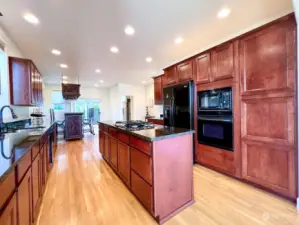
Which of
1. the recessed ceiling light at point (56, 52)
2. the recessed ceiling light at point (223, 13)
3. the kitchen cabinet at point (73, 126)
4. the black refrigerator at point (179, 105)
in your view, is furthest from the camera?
the kitchen cabinet at point (73, 126)

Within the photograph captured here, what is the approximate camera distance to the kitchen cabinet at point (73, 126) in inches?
236

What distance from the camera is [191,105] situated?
3.16m

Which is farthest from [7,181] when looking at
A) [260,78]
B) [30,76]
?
[30,76]

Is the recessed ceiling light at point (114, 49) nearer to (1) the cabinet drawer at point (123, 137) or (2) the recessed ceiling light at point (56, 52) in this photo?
(2) the recessed ceiling light at point (56, 52)

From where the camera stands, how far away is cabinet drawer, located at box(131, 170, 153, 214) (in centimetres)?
164

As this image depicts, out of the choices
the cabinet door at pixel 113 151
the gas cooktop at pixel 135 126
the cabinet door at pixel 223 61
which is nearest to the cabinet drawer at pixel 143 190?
the gas cooktop at pixel 135 126

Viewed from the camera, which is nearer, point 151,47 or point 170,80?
point 151,47

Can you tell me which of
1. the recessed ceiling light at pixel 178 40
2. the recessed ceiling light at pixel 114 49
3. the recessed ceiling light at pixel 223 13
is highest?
the recessed ceiling light at pixel 114 49

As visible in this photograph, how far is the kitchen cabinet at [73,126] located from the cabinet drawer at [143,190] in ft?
16.1

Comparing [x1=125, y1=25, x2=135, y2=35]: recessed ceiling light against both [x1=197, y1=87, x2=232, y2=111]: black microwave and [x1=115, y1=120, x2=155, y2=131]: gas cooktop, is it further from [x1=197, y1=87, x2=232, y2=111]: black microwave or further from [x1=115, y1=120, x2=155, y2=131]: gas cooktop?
[x1=197, y1=87, x2=232, y2=111]: black microwave

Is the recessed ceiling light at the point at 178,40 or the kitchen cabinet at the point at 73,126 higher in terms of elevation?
the recessed ceiling light at the point at 178,40

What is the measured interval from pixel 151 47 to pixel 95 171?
9.50 ft

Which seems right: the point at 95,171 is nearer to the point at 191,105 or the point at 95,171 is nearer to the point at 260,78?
the point at 191,105

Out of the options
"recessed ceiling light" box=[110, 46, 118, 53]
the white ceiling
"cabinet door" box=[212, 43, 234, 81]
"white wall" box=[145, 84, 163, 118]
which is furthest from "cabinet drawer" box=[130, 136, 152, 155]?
"white wall" box=[145, 84, 163, 118]
